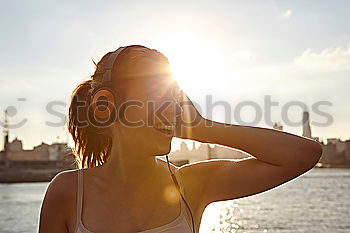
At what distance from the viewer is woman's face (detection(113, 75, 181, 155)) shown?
73.6 inches

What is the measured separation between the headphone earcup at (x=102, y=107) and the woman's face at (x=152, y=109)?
0.05 metres

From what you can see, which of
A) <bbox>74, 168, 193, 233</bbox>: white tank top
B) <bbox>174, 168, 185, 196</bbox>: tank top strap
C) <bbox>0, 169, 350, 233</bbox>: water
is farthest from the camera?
<bbox>0, 169, 350, 233</bbox>: water

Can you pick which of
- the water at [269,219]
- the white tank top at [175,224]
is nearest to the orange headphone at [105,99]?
the white tank top at [175,224]

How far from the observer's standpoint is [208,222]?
1624 inches

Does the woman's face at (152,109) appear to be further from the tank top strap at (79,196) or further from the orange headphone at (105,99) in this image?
the tank top strap at (79,196)

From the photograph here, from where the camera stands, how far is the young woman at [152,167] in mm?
1885

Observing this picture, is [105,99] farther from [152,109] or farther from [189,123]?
[189,123]

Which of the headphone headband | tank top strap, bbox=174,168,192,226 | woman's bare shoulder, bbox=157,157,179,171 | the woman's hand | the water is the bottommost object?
the water

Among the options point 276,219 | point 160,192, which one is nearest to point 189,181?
point 160,192

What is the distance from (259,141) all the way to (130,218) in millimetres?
590

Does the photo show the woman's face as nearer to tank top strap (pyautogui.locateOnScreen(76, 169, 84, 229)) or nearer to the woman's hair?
the woman's hair

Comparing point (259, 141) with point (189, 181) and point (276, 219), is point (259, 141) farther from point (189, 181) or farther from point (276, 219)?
point (276, 219)

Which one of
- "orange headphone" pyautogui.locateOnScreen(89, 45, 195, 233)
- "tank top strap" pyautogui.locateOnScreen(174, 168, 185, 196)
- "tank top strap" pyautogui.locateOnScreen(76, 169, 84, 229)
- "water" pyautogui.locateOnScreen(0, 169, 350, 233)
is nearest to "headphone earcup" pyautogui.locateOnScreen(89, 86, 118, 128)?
"orange headphone" pyautogui.locateOnScreen(89, 45, 195, 233)

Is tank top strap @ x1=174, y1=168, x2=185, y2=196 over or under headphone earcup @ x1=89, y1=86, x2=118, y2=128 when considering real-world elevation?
under
